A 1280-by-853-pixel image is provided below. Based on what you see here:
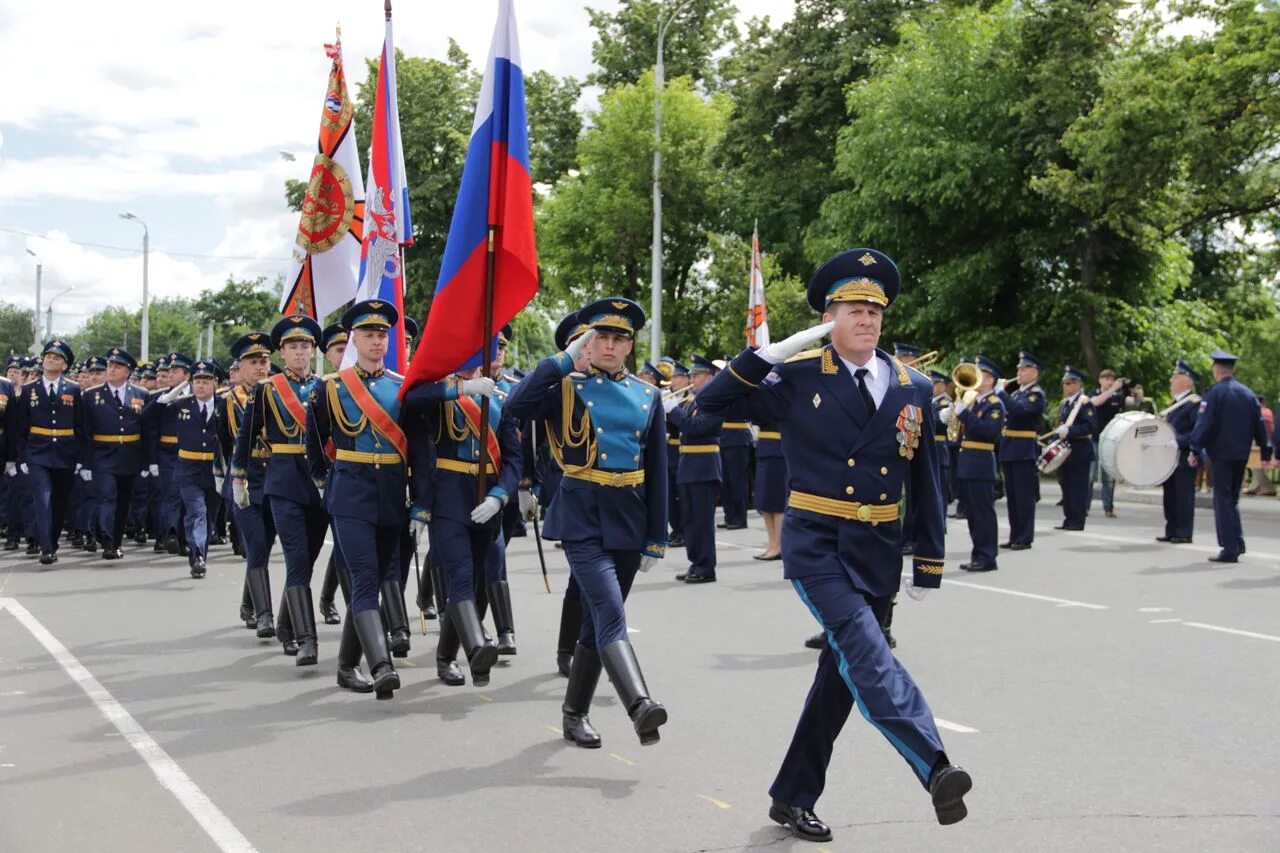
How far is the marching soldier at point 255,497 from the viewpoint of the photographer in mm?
9469

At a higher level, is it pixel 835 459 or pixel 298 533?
pixel 835 459

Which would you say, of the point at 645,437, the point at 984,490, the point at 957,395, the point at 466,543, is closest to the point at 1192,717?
the point at 645,437

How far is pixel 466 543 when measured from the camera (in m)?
7.99

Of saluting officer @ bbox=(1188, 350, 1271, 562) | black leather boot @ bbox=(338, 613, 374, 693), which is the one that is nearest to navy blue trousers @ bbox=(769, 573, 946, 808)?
black leather boot @ bbox=(338, 613, 374, 693)

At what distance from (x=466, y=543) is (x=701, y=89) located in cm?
4518

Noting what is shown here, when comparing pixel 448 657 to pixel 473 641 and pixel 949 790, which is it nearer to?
pixel 473 641

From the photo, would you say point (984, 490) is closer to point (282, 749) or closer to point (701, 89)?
point (282, 749)

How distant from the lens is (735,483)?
18.4m

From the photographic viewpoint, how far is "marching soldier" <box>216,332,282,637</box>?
373 inches

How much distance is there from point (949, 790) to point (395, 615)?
468 centimetres

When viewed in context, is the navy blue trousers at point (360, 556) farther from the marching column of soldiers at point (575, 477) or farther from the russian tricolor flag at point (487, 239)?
the russian tricolor flag at point (487, 239)

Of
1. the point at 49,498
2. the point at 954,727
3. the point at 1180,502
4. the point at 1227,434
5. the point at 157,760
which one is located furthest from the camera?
the point at 1180,502

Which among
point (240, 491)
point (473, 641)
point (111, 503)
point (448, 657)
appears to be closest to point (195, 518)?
point (111, 503)

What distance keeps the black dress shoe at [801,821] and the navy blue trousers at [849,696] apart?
32mm
